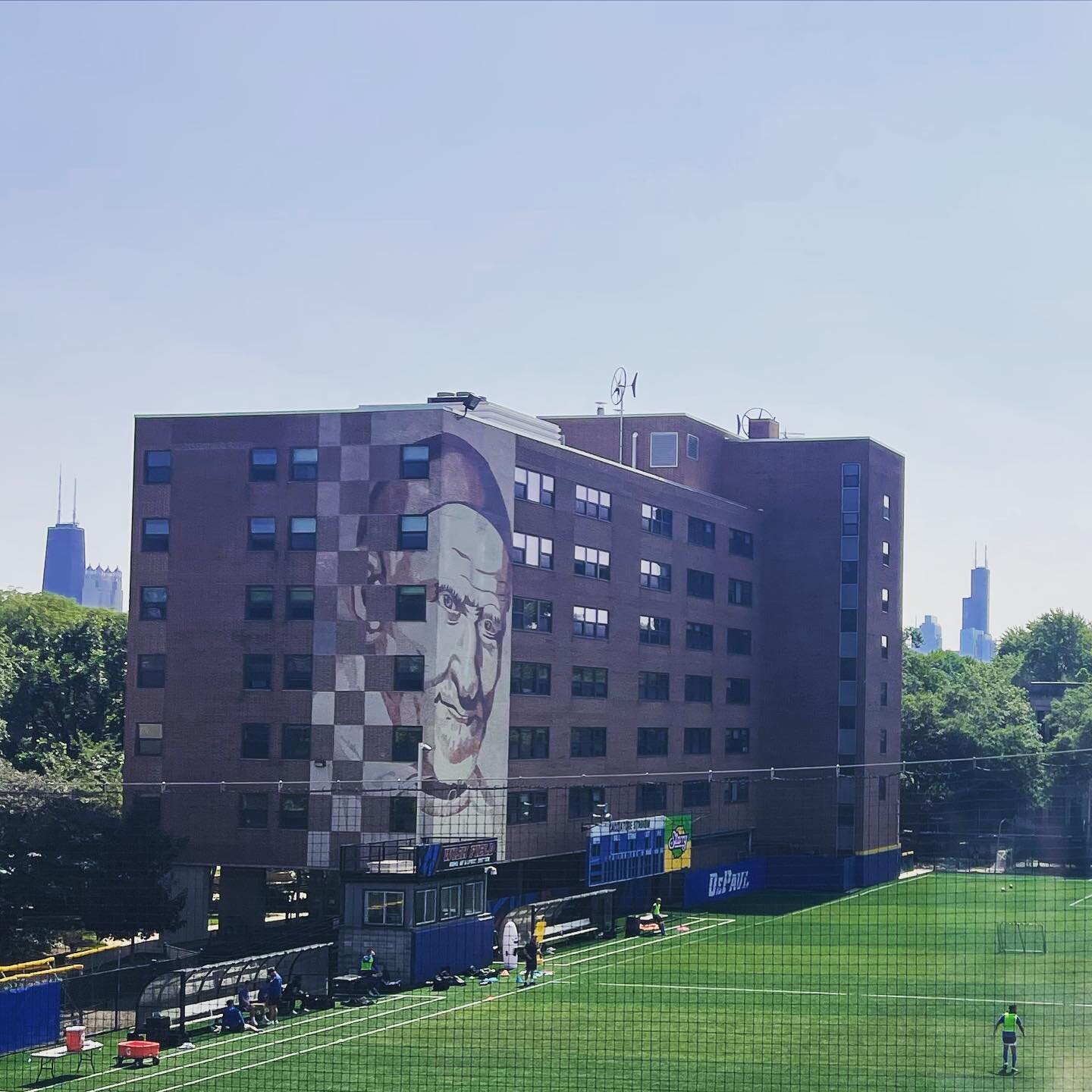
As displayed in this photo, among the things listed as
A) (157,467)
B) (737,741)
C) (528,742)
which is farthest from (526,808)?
(737,741)

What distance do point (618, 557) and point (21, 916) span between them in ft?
68.5

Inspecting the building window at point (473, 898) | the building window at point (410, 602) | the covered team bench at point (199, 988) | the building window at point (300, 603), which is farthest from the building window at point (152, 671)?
the covered team bench at point (199, 988)

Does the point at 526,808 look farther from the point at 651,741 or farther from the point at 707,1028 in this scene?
the point at 707,1028

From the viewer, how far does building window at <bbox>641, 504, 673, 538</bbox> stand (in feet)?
169

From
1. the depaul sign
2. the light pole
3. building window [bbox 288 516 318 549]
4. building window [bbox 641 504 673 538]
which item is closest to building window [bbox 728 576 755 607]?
→ building window [bbox 641 504 673 538]

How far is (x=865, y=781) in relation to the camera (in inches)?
2405

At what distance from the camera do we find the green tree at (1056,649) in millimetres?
109125

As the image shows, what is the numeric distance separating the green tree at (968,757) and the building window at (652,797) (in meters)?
21.4

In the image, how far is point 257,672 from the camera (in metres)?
41.3

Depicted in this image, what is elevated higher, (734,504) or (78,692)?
(734,504)

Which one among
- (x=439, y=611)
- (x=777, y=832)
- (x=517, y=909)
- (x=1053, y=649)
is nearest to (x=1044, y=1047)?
(x=517, y=909)

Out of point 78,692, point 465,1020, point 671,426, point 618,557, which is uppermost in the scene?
point 671,426

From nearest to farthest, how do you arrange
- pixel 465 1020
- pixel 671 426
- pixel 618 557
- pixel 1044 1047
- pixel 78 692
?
1. pixel 1044 1047
2. pixel 465 1020
3. pixel 618 557
4. pixel 78 692
5. pixel 671 426

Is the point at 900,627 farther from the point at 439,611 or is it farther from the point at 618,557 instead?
the point at 439,611
